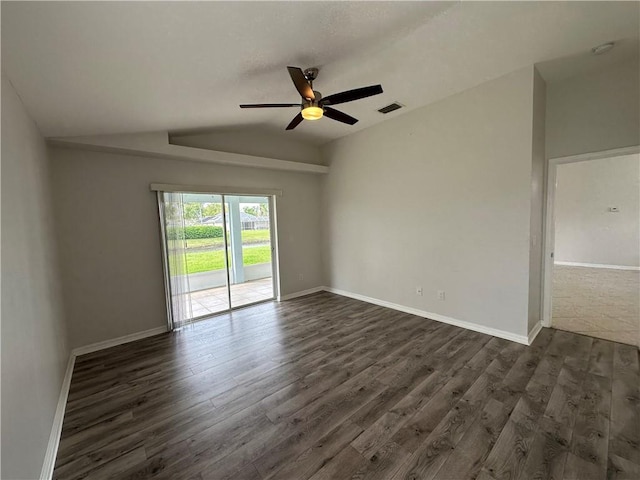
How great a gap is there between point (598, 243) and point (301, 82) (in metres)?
9.08

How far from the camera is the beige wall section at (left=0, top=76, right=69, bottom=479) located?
130cm

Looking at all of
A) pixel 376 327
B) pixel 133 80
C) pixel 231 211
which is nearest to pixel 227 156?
pixel 231 211

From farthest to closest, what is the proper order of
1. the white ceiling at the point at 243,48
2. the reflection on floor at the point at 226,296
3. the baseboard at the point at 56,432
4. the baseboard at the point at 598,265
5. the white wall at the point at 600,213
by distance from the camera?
the baseboard at the point at 598,265
the white wall at the point at 600,213
the reflection on floor at the point at 226,296
the baseboard at the point at 56,432
the white ceiling at the point at 243,48

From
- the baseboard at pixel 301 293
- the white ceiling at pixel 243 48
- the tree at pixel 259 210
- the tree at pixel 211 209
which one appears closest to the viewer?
the white ceiling at pixel 243 48

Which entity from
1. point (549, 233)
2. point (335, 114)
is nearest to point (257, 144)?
point (335, 114)

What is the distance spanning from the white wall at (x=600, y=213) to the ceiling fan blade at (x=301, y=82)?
317 inches

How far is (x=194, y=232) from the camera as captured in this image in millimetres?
4148

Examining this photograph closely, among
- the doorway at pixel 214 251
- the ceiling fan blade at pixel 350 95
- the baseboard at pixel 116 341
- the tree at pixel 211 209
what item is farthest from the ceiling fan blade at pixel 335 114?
the baseboard at pixel 116 341

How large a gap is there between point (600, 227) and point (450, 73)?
23.8 ft

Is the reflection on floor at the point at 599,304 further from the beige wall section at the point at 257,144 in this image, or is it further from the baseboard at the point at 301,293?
the beige wall section at the point at 257,144

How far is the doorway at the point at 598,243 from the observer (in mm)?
4160

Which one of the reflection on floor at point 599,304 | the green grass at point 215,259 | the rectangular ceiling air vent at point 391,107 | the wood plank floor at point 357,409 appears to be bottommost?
the wood plank floor at point 357,409

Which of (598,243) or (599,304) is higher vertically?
(598,243)

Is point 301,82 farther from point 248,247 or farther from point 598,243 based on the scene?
point 598,243
